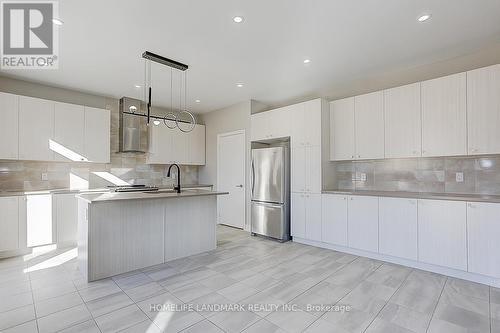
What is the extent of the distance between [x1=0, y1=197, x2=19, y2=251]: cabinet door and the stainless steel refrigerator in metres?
3.59

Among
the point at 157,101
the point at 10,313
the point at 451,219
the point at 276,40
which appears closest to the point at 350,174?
the point at 451,219

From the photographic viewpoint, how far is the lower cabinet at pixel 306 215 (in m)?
4.05

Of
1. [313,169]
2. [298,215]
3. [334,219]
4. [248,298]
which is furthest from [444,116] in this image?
[248,298]

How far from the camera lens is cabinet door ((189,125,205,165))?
19.6ft

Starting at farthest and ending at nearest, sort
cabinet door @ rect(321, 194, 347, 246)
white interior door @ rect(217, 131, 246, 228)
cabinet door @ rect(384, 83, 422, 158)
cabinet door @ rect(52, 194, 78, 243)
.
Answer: white interior door @ rect(217, 131, 246, 228)
cabinet door @ rect(52, 194, 78, 243)
cabinet door @ rect(321, 194, 347, 246)
cabinet door @ rect(384, 83, 422, 158)

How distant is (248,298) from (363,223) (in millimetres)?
2052

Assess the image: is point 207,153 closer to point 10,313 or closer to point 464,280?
point 10,313

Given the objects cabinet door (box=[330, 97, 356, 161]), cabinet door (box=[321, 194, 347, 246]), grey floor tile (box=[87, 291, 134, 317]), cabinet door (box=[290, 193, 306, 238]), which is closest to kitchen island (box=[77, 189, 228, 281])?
grey floor tile (box=[87, 291, 134, 317])

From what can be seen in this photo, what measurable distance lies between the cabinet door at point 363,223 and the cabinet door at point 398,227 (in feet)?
0.26

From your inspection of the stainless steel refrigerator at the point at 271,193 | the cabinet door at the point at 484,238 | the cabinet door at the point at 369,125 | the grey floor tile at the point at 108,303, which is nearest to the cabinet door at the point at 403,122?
the cabinet door at the point at 369,125

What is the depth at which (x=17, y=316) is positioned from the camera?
2.06 meters

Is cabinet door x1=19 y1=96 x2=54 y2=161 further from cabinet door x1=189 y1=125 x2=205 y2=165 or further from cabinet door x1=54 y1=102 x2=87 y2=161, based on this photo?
cabinet door x1=189 y1=125 x2=205 y2=165

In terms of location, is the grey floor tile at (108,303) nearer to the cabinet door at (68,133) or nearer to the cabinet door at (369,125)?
the cabinet door at (68,133)

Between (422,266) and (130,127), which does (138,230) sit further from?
(422,266)
